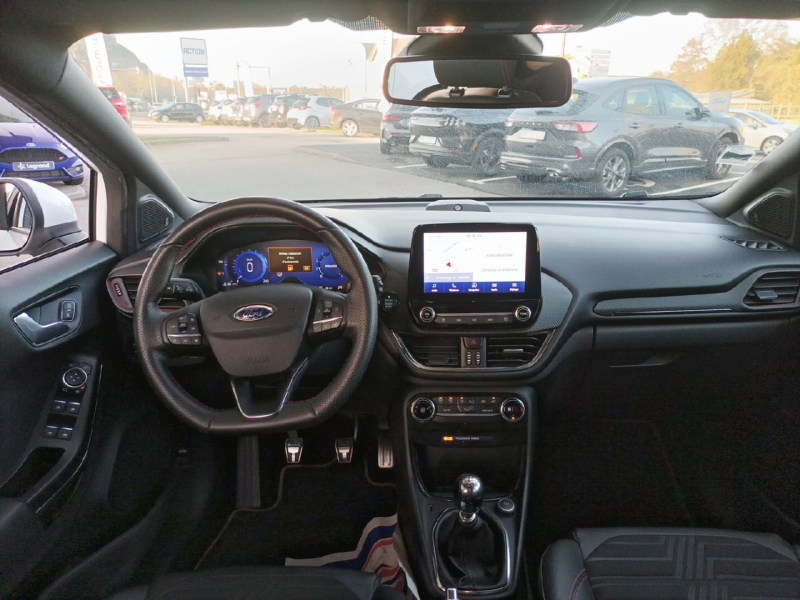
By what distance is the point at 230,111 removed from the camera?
290 cm

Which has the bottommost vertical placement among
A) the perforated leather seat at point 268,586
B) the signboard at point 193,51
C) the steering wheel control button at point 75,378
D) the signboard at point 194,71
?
the perforated leather seat at point 268,586

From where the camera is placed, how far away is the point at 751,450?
2.56 m

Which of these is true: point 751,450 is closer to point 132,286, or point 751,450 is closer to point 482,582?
point 482,582

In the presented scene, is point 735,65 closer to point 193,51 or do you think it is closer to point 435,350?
point 435,350

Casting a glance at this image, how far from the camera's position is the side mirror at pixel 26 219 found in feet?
6.81

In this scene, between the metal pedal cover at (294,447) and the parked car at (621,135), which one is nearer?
the parked car at (621,135)

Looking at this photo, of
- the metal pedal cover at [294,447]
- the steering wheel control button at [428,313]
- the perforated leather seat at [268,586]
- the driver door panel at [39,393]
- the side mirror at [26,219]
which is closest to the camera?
the perforated leather seat at [268,586]

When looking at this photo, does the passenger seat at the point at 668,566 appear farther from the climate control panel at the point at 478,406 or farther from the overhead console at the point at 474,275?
the overhead console at the point at 474,275

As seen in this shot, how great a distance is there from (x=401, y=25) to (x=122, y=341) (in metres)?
1.57

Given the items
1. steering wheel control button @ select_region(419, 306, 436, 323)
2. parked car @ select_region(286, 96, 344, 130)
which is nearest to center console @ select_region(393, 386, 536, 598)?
steering wheel control button @ select_region(419, 306, 436, 323)

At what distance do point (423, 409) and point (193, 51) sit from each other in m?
1.72

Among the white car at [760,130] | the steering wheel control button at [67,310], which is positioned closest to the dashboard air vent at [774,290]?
the white car at [760,130]

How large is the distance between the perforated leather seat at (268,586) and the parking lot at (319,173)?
5.16ft

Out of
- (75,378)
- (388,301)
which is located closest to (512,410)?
(388,301)
